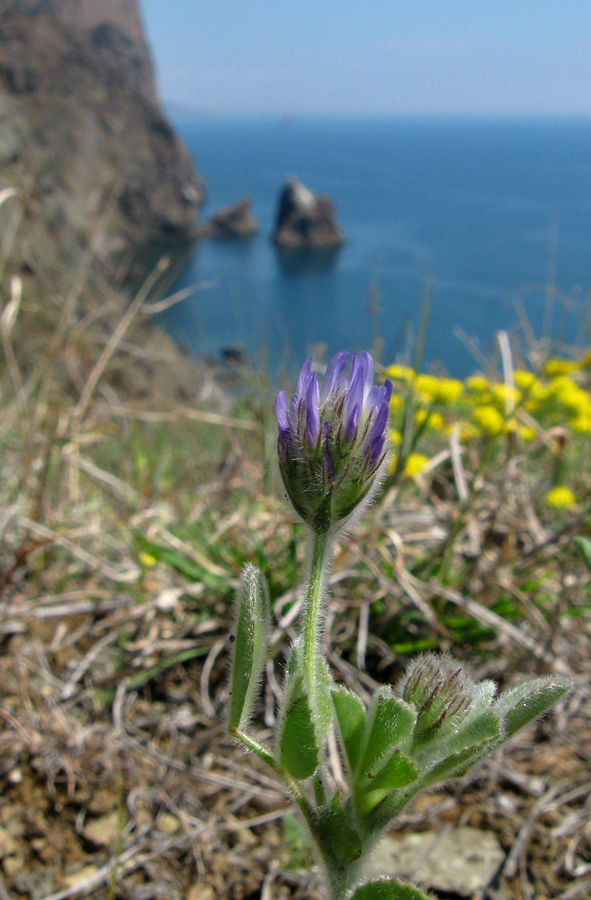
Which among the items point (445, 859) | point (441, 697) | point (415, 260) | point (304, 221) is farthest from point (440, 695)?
point (304, 221)

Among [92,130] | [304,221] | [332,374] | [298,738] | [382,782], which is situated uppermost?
[92,130]

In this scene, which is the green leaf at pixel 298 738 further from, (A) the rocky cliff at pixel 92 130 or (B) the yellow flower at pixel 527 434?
(B) the yellow flower at pixel 527 434

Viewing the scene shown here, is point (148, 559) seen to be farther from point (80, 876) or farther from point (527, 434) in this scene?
point (527, 434)

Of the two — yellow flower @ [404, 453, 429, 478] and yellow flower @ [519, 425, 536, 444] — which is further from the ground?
yellow flower @ [404, 453, 429, 478]

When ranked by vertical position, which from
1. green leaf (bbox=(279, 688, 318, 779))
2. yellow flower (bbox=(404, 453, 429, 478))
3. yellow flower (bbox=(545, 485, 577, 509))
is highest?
green leaf (bbox=(279, 688, 318, 779))

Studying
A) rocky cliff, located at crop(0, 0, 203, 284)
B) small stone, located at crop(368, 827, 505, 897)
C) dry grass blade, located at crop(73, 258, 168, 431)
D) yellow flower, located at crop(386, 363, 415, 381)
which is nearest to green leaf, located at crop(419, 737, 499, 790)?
small stone, located at crop(368, 827, 505, 897)

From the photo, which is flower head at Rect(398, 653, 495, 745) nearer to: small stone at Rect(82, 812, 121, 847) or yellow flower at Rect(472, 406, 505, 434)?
small stone at Rect(82, 812, 121, 847)
